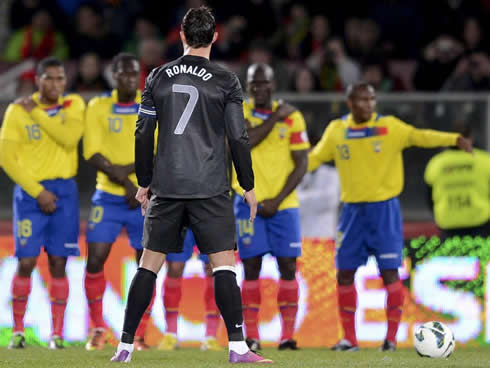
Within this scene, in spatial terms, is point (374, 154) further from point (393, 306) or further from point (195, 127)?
point (195, 127)

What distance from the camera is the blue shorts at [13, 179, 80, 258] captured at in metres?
8.76

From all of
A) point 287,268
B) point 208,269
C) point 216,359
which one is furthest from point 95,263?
point 216,359

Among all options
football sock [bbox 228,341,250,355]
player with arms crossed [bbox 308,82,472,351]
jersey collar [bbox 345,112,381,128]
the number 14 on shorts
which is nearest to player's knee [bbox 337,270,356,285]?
player with arms crossed [bbox 308,82,472,351]

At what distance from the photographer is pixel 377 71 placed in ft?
41.0

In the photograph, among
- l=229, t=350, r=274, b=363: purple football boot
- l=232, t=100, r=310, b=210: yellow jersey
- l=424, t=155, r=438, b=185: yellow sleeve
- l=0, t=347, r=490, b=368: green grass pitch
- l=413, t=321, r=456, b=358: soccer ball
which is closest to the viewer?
l=229, t=350, r=274, b=363: purple football boot

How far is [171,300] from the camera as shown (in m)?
8.97

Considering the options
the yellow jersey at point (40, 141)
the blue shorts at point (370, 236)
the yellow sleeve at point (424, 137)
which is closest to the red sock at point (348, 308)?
the blue shorts at point (370, 236)

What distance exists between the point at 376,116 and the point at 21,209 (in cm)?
307

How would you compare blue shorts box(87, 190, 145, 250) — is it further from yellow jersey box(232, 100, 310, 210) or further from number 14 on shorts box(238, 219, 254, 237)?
yellow jersey box(232, 100, 310, 210)

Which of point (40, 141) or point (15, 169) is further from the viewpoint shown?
point (40, 141)

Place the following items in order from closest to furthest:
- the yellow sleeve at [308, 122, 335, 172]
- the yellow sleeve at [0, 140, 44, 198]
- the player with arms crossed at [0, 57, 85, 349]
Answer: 1. the yellow sleeve at [0, 140, 44, 198]
2. the player with arms crossed at [0, 57, 85, 349]
3. the yellow sleeve at [308, 122, 335, 172]

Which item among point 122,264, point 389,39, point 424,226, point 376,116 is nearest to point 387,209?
point 376,116

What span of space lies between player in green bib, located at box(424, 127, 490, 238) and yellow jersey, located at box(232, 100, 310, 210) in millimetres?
2065

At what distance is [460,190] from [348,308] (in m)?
2.21
